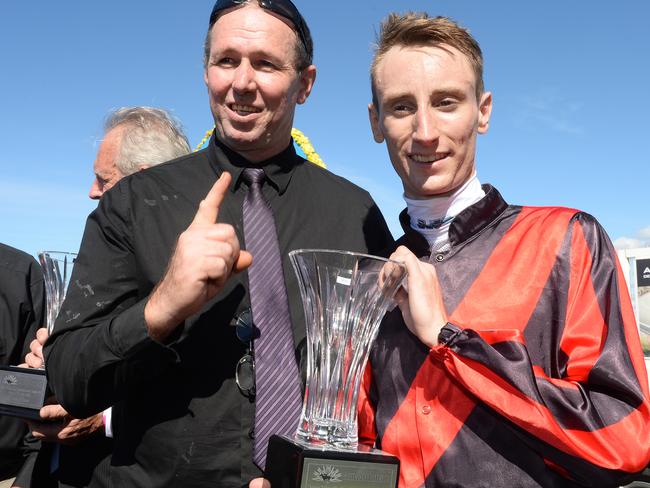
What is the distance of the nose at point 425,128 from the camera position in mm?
2146

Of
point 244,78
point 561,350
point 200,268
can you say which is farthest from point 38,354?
point 561,350

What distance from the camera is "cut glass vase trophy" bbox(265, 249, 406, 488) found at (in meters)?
1.78

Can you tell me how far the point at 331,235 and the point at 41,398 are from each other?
1.49 metres

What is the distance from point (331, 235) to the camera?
8.79ft

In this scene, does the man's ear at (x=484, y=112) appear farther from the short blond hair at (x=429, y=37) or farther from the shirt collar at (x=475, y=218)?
the shirt collar at (x=475, y=218)

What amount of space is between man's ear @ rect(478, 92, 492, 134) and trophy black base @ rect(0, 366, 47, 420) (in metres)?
2.11

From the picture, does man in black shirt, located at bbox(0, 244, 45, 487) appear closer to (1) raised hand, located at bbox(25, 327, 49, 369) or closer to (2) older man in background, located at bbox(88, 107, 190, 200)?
(2) older man in background, located at bbox(88, 107, 190, 200)

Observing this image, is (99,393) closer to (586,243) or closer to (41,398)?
(41,398)

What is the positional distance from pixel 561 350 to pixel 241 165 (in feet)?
4.58

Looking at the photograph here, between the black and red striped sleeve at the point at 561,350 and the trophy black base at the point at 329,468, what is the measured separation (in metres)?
0.31

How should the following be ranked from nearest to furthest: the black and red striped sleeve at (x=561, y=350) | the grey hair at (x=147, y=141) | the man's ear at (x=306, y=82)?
the black and red striped sleeve at (x=561, y=350) < the man's ear at (x=306, y=82) < the grey hair at (x=147, y=141)

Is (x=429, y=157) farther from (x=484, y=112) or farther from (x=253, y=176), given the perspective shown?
(x=253, y=176)

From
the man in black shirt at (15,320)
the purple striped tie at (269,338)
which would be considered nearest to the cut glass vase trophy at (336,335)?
the purple striped tie at (269,338)

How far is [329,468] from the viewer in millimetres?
1640
